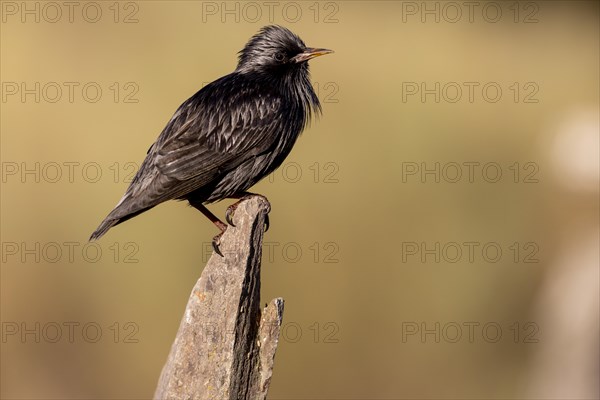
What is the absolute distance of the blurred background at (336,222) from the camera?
10992 millimetres

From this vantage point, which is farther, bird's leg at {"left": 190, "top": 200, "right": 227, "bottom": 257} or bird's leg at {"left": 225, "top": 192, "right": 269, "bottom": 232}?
bird's leg at {"left": 225, "top": 192, "right": 269, "bottom": 232}

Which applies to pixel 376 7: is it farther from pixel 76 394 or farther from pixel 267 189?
pixel 76 394

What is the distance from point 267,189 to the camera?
1108 centimetres

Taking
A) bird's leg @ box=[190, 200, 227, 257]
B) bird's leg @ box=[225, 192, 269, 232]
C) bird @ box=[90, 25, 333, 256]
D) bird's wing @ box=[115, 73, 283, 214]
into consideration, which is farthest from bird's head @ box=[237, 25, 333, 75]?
bird's leg @ box=[190, 200, 227, 257]

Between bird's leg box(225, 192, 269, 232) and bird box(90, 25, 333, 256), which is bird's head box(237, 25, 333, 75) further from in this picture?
bird's leg box(225, 192, 269, 232)

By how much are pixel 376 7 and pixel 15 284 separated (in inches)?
211

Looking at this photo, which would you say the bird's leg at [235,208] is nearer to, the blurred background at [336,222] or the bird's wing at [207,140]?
the bird's wing at [207,140]

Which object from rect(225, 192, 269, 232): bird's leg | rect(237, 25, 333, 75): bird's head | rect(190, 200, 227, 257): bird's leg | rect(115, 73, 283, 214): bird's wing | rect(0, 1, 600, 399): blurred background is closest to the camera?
rect(190, 200, 227, 257): bird's leg

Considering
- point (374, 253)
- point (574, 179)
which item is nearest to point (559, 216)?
point (574, 179)

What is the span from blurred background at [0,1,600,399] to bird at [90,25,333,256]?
10.3 ft

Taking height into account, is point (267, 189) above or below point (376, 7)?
below

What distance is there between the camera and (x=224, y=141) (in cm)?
750

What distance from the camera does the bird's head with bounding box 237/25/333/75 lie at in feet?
26.6

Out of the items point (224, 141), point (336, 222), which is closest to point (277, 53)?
point (224, 141)
